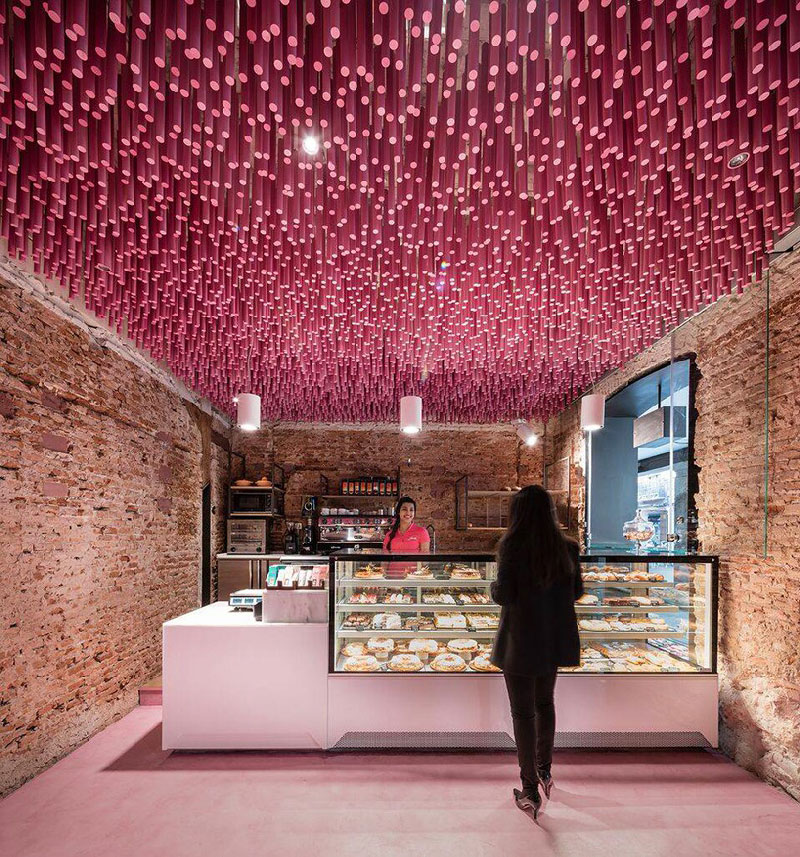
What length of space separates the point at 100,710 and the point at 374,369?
4.38 m

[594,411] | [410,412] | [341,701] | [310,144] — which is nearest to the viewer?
[310,144]

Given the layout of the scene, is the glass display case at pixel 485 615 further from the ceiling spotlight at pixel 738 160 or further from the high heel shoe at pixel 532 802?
the ceiling spotlight at pixel 738 160

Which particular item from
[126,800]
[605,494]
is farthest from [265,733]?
[605,494]

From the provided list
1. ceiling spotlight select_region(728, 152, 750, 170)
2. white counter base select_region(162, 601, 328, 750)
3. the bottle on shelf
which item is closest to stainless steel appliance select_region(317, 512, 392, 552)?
the bottle on shelf

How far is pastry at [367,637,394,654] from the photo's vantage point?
15.3ft

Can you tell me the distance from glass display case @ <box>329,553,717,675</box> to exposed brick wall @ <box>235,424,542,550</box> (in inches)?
244

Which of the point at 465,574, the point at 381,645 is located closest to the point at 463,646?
the point at 465,574

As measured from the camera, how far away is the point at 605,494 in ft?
26.6

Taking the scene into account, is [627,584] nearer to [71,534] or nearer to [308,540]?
[71,534]

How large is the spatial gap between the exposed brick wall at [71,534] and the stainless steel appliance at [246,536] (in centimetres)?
322

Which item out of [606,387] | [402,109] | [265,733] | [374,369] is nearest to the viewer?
[402,109]

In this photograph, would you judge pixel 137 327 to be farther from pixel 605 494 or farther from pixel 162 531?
pixel 605 494

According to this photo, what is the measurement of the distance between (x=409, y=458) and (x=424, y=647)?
6523 millimetres

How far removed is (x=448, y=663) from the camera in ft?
14.8
